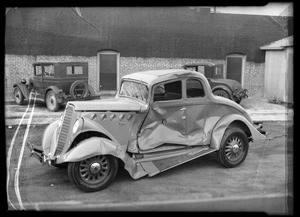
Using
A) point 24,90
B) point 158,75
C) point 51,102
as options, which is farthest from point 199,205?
point 51,102

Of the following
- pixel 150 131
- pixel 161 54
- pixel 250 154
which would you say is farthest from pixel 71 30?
pixel 250 154

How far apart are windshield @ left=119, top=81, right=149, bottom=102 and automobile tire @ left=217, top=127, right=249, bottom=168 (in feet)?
5.29

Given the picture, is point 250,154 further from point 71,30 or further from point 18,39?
point 18,39

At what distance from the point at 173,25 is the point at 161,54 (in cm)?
60

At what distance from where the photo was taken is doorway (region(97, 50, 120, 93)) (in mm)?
5336

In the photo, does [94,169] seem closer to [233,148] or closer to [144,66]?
[144,66]

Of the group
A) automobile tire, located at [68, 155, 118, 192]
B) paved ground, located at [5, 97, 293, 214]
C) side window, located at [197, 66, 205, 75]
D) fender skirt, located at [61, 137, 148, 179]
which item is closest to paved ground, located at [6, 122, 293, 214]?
paved ground, located at [5, 97, 293, 214]

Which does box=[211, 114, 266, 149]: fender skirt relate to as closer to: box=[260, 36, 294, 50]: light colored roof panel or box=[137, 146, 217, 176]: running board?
box=[137, 146, 217, 176]: running board

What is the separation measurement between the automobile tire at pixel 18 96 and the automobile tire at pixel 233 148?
3500 millimetres

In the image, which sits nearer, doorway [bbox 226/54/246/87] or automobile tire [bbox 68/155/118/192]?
automobile tire [bbox 68/155/118/192]

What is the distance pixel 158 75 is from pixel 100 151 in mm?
1561

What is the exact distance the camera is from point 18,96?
4.95m

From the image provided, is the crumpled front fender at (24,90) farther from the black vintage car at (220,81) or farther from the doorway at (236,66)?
the doorway at (236,66)

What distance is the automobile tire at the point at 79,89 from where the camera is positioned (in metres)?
5.95
